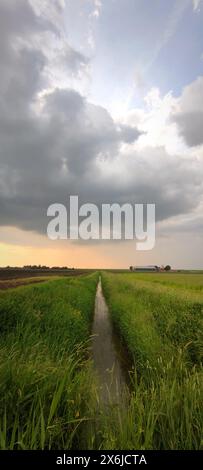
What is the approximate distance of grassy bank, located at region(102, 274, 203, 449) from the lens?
399cm

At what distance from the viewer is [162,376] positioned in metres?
6.53

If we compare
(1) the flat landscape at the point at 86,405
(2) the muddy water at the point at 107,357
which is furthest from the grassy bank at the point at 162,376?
(2) the muddy water at the point at 107,357

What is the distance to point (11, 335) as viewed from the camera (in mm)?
7473

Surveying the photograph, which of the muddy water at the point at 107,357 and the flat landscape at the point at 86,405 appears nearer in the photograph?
the flat landscape at the point at 86,405

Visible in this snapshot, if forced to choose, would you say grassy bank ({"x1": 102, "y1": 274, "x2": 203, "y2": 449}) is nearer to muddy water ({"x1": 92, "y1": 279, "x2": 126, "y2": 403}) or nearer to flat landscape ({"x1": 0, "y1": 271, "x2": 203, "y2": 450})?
flat landscape ({"x1": 0, "y1": 271, "x2": 203, "y2": 450})

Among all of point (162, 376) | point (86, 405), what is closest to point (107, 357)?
point (162, 376)

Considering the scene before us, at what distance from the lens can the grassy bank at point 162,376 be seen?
13.1ft

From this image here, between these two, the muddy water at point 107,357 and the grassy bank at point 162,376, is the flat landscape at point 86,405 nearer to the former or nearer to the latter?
the grassy bank at point 162,376

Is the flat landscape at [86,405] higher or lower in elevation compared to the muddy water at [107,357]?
higher

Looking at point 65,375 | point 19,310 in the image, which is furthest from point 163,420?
point 19,310

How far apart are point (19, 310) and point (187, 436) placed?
6.73 meters

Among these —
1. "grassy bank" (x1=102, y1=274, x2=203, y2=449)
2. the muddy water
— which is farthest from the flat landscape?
the muddy water

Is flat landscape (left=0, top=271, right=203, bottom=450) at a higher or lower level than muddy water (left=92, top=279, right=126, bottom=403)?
higher
